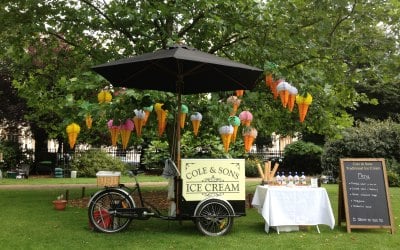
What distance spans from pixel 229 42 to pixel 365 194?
431cm

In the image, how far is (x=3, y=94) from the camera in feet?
70.0

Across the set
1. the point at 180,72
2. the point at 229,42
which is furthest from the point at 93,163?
the point at 180,72

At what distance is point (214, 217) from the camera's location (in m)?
6.89

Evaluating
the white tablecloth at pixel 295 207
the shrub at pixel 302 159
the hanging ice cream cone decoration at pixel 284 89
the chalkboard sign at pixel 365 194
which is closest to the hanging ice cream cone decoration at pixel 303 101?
the hanging ice cream cone decoration at pixel 284 89

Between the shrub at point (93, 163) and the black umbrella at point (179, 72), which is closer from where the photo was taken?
the black umbrella at point (179, 72)

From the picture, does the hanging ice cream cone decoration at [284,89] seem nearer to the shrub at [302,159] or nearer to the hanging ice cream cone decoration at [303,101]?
the hanging ice cream cone decoration at [303,101]

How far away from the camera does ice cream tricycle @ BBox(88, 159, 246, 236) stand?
6.89 m

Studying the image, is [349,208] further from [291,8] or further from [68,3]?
[68,3]

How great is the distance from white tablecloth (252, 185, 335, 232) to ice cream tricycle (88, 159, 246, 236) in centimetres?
47

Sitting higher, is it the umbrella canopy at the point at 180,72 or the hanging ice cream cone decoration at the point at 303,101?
the umbrella canopy at the point at 180,72

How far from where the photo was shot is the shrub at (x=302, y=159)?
22875mm

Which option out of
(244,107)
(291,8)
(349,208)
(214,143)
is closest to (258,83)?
(244,107)

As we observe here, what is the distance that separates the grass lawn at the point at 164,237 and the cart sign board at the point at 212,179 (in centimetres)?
63

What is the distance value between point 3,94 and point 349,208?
60.3ft
